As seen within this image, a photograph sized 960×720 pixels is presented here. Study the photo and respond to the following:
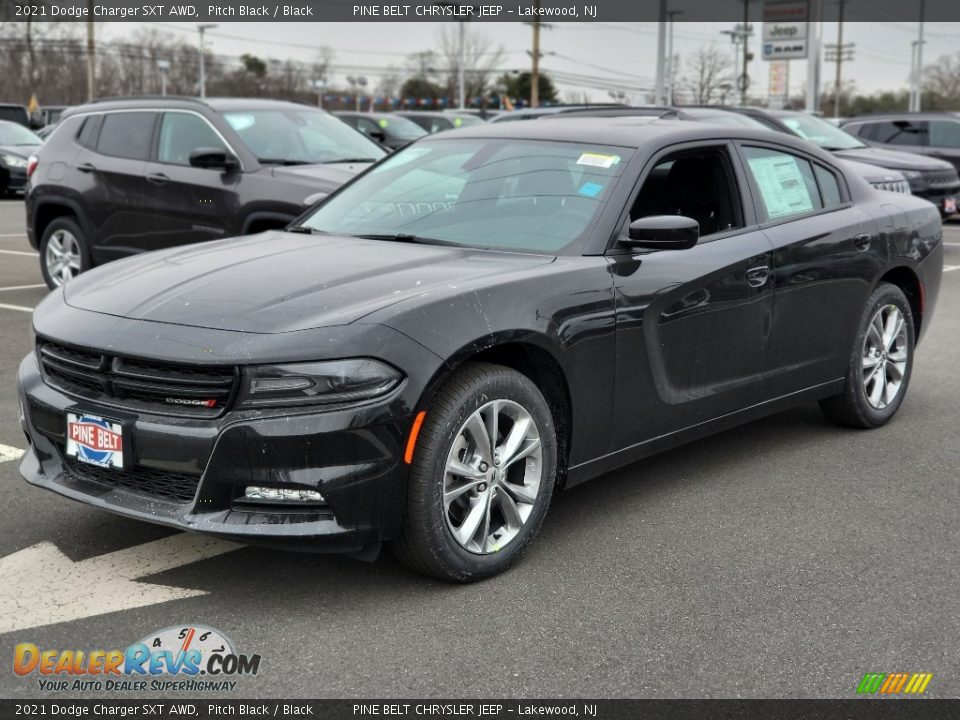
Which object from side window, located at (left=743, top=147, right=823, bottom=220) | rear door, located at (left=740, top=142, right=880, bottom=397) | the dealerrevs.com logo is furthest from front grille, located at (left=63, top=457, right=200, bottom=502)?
side window, located at (left=743, top=147, right=823, bottom=220)

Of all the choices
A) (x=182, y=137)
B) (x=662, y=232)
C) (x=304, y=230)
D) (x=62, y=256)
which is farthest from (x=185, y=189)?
(x=662, y=232)

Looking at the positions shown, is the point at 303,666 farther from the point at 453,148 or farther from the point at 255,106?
the point at 255,106

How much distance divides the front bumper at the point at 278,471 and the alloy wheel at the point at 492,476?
0.27 metres

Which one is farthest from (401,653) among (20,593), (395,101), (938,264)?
(395,101)

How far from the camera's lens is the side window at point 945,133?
19703 mm

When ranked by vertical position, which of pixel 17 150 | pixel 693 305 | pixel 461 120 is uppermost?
pixel 461 120

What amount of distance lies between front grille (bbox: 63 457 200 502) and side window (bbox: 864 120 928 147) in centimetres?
1821

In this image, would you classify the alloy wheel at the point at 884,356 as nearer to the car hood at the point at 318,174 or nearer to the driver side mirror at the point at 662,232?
the driver side mirror at the point at 662,232

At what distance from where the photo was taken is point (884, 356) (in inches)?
243

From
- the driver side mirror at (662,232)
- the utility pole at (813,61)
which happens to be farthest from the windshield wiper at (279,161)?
the utility pole at (813,61)

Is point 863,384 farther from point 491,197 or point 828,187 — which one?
point 491,197

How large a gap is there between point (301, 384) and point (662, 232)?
5.24 feet
